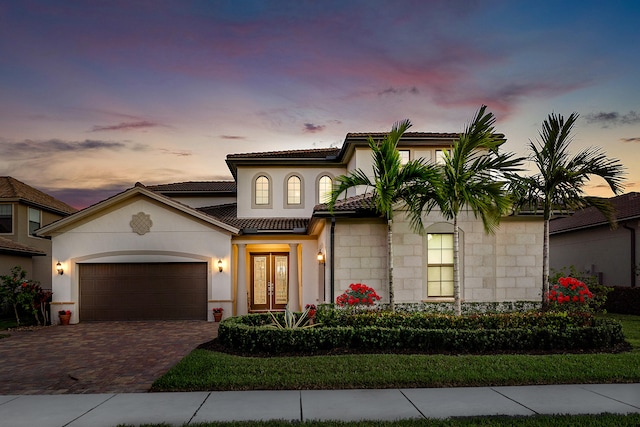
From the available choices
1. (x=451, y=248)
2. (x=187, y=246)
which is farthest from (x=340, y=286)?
(x=187, y=246)

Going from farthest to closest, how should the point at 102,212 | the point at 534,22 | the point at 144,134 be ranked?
the point at 144,134
the point at 102,212
the point at 534,22

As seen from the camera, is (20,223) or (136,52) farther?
(20,223)

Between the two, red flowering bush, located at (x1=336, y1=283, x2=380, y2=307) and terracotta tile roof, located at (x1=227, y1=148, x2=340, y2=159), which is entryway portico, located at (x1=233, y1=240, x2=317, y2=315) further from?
red flowering bush, located at (x1=336, y1=283, x2=380, y2=307)

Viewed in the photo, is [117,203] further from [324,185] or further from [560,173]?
[560,173]

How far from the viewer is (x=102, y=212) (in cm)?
1794

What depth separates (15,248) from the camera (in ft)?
72.2

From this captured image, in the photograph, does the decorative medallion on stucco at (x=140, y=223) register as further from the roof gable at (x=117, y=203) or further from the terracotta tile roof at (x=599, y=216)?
the terracotta tile roof at (x=599, y=216)

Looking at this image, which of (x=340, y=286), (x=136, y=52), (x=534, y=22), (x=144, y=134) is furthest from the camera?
(x=144, y=134)

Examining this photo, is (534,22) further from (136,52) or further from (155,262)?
(155,262)

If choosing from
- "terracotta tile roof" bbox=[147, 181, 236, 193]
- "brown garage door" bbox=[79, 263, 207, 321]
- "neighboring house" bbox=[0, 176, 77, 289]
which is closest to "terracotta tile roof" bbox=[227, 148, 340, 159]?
"terracotta tile roof" bbox=[147, 181, 236, 193]

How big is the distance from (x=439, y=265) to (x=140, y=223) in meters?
10.8

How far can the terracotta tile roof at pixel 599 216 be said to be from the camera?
66.3 ft

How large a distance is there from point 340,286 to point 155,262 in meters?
7.89

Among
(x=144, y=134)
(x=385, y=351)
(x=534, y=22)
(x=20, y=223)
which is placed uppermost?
(x=534, y=22)
